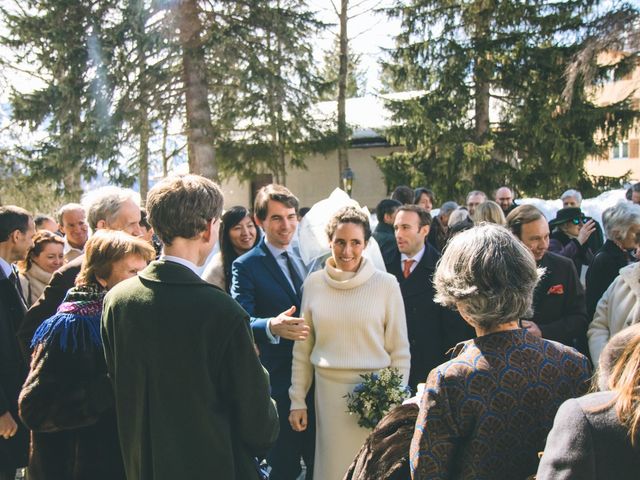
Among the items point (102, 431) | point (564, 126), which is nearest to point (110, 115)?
point (564, 126)


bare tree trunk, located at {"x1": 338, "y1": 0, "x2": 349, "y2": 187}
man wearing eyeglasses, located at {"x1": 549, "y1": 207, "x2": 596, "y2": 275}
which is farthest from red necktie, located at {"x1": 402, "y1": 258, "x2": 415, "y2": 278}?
bare tree trunk, located at {"x1": 338, "y1": 0, "x2": 349, "y2": 187}

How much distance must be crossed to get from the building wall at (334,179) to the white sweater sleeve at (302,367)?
21.9m

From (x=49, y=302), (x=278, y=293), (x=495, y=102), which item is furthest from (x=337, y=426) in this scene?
(x=495, y=102)

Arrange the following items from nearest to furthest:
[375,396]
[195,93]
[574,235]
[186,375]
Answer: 1. [186,375]
2. [375,396]
3. [574,235]
4. [195,93]

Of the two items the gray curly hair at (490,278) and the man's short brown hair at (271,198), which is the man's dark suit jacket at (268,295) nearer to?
the man's short brown hair at (271,198)

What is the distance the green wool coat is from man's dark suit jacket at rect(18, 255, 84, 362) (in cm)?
103

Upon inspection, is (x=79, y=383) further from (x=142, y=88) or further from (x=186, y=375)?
(x=142, y=88)

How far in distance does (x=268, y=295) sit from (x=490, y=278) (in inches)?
82.7

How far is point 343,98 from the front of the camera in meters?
21.1

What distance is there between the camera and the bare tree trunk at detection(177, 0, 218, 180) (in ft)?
51.4

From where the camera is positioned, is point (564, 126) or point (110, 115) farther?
point (564, 126)

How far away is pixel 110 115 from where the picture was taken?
1605cm

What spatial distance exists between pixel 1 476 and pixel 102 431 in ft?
5.64

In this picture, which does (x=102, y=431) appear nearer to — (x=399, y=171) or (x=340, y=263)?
(x=340, y=263)
